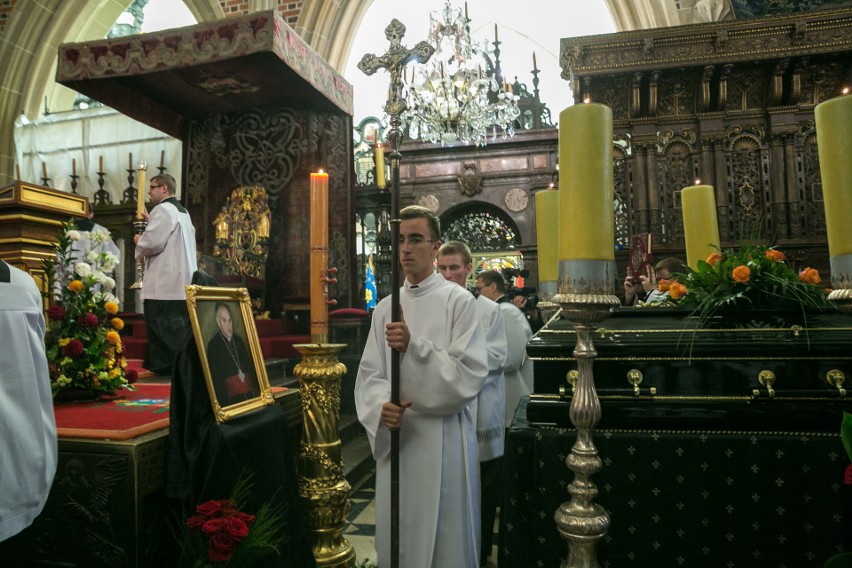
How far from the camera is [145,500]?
6.86 ft

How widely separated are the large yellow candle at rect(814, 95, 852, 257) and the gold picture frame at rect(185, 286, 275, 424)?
1.92 meters

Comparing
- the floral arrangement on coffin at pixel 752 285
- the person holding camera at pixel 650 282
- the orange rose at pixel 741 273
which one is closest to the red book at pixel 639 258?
the person holding camera at pixel 650 282

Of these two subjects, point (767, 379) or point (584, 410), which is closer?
point (584, 410)

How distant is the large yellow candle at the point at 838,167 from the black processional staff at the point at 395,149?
3.62 feet

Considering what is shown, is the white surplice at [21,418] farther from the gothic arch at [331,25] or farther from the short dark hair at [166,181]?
the gothic arch at [331,25]

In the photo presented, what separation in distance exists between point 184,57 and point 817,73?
627cm

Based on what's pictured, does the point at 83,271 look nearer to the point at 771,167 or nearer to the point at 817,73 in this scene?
the point at 771,167

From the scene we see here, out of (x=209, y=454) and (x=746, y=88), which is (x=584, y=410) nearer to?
(x=209, y=454)

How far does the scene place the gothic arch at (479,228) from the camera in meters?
9.42

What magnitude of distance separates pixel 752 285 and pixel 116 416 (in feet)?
8.38

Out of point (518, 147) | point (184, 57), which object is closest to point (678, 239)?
point (518, 147)

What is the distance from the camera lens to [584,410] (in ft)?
4.17

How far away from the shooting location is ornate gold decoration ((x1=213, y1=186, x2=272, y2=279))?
22.7ft

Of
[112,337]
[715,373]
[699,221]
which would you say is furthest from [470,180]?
[715,373]
